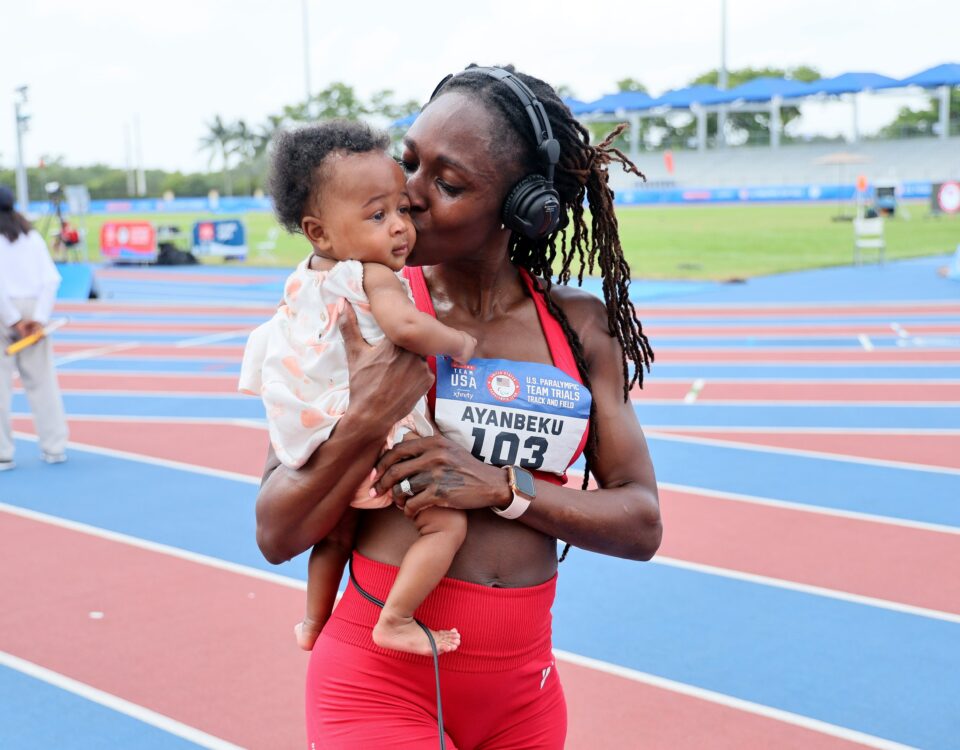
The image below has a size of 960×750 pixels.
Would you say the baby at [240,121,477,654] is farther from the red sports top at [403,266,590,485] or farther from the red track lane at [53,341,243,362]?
the red track lane at [53,341,243,362]

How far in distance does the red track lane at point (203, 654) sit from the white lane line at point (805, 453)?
388 cm

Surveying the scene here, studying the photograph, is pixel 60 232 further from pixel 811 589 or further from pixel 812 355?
pixel 811 589

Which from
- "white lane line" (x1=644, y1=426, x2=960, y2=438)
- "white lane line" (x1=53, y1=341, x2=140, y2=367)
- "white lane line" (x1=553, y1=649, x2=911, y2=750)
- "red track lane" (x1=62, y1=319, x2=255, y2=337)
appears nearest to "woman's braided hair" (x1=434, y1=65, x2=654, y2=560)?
"white lane line" (x1=553, y1=649, x2=911, y2=750)

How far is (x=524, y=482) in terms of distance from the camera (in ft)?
6.15

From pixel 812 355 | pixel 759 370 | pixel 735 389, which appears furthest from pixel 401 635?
pixel 812 355

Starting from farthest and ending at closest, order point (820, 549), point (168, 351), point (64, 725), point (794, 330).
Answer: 1. point (794, 330)
2. point (168, 351)
3. point (820, 549)
4. point (64, 725)

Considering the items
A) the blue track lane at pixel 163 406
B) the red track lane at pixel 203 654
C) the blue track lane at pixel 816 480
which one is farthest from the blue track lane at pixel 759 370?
the red track lane at pixel 203 654

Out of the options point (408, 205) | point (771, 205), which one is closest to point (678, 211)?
point (771, 205)

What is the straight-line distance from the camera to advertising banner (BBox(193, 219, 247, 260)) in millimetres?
27047

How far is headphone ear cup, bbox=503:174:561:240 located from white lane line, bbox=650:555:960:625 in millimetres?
3613

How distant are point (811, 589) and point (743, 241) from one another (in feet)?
82.0

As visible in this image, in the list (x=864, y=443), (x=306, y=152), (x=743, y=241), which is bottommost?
(x=864, y=443)

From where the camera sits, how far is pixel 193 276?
932 inches

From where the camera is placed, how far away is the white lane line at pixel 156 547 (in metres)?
5.21
